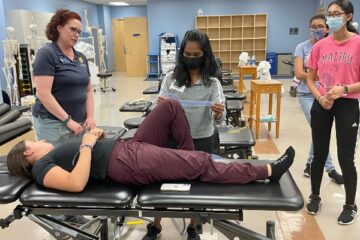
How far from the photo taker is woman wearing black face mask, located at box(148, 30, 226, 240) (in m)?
1.83

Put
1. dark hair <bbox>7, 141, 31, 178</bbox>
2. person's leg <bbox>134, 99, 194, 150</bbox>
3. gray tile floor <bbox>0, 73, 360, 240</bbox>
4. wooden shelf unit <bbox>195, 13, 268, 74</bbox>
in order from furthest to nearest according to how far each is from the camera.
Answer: wooden shelf unit <bbox>195, 13, 268, 74</bbox>
gray tile floor <bbox>0, 73, 360, 240</bbox>
person's leg <bbox>134, 99, 194, 150</bbox>
dark hair <bbox>7, 141, 31, 178</bbox>

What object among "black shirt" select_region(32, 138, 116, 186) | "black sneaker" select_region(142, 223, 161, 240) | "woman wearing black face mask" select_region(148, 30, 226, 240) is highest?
"woman wearing black face mask" select_region(148, 30, 226, 240)

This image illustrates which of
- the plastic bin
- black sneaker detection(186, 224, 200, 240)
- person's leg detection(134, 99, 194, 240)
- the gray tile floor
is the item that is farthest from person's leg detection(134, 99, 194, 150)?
the plastic bin

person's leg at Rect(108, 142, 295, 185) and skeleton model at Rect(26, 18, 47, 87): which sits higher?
skeleton model at Rect(26, 18, 47, 87)

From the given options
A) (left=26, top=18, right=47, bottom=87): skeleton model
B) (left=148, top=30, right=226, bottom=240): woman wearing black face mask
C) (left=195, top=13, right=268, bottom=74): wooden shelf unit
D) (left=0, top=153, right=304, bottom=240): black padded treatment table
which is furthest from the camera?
(left=195, top=13, right=268, bottom=74): wooden shelf unit

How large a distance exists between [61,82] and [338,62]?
64.3 inches

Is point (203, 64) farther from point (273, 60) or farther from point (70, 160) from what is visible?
point (273, 60)

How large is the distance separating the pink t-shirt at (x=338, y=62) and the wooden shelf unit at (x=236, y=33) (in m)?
7.99

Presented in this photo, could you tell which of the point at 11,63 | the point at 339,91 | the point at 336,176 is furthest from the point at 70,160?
the point at 11,63

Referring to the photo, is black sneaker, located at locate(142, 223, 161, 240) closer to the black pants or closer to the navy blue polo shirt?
the navy blue polo shirt

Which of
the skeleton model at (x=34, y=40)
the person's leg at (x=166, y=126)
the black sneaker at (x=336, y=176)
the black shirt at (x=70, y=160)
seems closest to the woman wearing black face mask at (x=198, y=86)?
the person's leg at (x=166, y=126)

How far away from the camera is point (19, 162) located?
5.08 ft

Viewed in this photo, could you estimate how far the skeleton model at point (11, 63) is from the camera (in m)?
5.41

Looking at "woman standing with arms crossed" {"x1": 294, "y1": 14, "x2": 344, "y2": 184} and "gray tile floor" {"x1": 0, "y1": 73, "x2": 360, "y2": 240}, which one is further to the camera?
"woman standing with arms crossed" {"x1": 294, "y1": 14, "x2": 344, "y2": 184}
